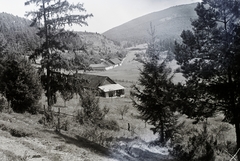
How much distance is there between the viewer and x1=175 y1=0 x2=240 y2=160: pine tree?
1309 centimetres

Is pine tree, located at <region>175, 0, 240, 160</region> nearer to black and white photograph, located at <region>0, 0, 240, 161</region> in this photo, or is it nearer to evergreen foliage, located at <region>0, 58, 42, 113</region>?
black and white photograph, located at <region>0, 0, 240, 161</region>

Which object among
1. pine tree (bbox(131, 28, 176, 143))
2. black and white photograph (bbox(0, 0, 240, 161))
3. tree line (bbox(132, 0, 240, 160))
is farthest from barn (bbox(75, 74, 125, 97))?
Result: tree line (bbox(132, 0, 240, 160))

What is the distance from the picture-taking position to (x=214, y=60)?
1384 cm

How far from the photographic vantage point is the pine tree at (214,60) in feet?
42.9

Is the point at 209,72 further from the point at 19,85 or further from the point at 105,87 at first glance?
the point at 105,87

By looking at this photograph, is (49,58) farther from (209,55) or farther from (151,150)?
(209,55)

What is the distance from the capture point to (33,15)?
66.2 feet

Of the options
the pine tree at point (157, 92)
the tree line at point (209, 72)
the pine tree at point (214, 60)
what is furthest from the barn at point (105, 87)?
the pine tree at point (214, 60)

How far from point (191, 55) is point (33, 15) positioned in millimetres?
12963

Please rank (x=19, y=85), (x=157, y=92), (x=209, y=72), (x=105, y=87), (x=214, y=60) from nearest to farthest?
(x=214, y=60) → (x=209, y=72) → (x=157, y=92) → (x=19, y=85) → (x=105, y=87)

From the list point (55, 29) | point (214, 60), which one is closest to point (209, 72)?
point (214, 60)

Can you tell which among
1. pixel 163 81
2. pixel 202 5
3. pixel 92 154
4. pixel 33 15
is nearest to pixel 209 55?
→ pixel 202 5

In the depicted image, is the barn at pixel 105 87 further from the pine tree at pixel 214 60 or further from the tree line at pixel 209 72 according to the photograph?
the pine tree at pixel 214 60

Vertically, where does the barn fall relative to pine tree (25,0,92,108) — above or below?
below
